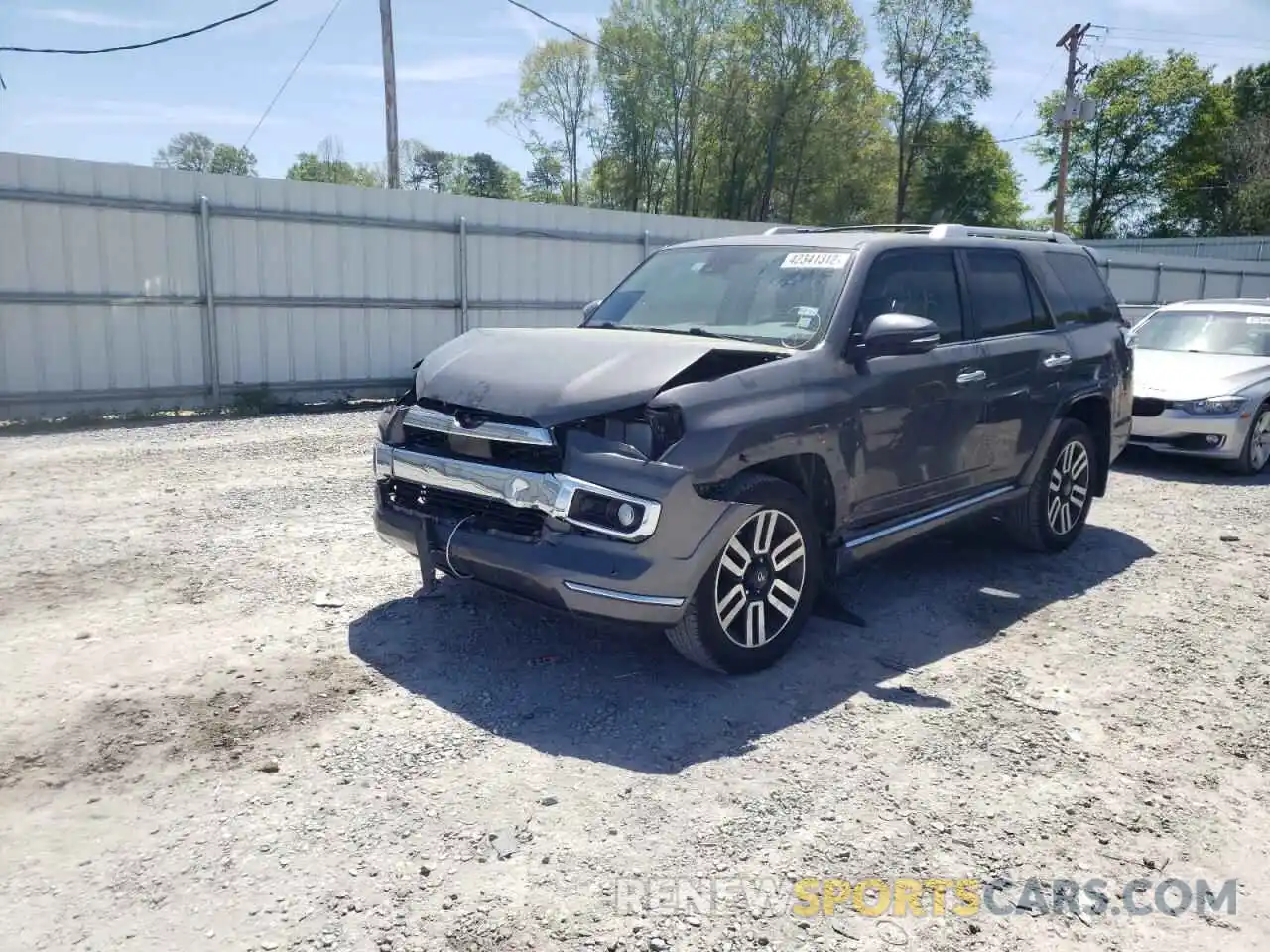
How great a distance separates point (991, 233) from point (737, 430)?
294 centimetres

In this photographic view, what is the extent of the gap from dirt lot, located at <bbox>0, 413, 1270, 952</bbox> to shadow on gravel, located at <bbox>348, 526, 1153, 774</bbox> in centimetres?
2

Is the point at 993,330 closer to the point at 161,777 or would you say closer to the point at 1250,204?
the point at 161,777

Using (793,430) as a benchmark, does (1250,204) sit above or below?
above

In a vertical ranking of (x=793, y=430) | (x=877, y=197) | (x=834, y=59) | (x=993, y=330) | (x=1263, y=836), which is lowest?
(x=1263, y=836)

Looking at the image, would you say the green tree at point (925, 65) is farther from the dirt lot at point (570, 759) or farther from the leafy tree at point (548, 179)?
the dirt lot at point (570, 759)

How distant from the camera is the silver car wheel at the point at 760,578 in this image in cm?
403

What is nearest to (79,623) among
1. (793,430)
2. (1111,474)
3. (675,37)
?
(793,430)

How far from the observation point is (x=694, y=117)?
41.5 meters

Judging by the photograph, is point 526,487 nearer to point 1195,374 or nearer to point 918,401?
point 918,401

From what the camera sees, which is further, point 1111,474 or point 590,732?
A: point 1111,474

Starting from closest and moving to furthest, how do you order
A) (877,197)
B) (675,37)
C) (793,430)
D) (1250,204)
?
(793,430)
(675,37)
(877,197)
(1250,204)

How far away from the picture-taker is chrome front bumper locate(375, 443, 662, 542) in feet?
12.2

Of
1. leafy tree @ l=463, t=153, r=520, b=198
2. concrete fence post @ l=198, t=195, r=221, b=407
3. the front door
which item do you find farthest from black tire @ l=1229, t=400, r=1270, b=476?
leafy tree @ l=463, t=153, r=520, b=198

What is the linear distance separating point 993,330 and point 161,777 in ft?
15.4
